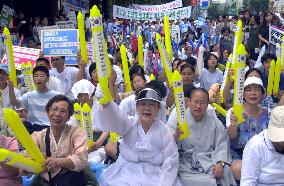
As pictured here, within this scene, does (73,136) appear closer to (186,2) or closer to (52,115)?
(52,115)

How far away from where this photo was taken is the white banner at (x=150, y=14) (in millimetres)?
12125

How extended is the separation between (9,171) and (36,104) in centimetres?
207

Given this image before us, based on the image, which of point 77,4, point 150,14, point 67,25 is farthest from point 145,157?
point 77,4

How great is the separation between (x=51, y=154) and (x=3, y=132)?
0.81 m

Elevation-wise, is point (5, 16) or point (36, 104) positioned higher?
point (5, 16)

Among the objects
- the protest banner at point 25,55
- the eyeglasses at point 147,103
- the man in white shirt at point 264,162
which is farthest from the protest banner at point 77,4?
the man in white shirt at point 264,162

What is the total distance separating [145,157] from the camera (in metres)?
4.04

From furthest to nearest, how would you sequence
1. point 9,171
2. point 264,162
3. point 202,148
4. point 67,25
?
1. point 67,25
2. point 202,148
3. point 9,171
4. point 264,162

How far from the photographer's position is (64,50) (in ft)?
22.6

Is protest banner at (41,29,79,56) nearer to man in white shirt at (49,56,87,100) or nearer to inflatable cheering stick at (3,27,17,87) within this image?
man in white shirt at (49,56,87,100)

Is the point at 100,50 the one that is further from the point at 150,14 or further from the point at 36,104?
the point at 150,14

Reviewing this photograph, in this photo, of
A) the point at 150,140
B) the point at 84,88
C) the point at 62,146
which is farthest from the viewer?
the point at 84,88

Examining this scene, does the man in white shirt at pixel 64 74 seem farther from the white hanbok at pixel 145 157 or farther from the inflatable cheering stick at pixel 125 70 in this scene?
the white hanbok at pixel 145 157

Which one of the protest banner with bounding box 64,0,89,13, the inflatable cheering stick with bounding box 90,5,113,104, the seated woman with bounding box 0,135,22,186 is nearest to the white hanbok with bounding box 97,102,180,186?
the inflatable cheering stick with bounding box 90,5,113,104
